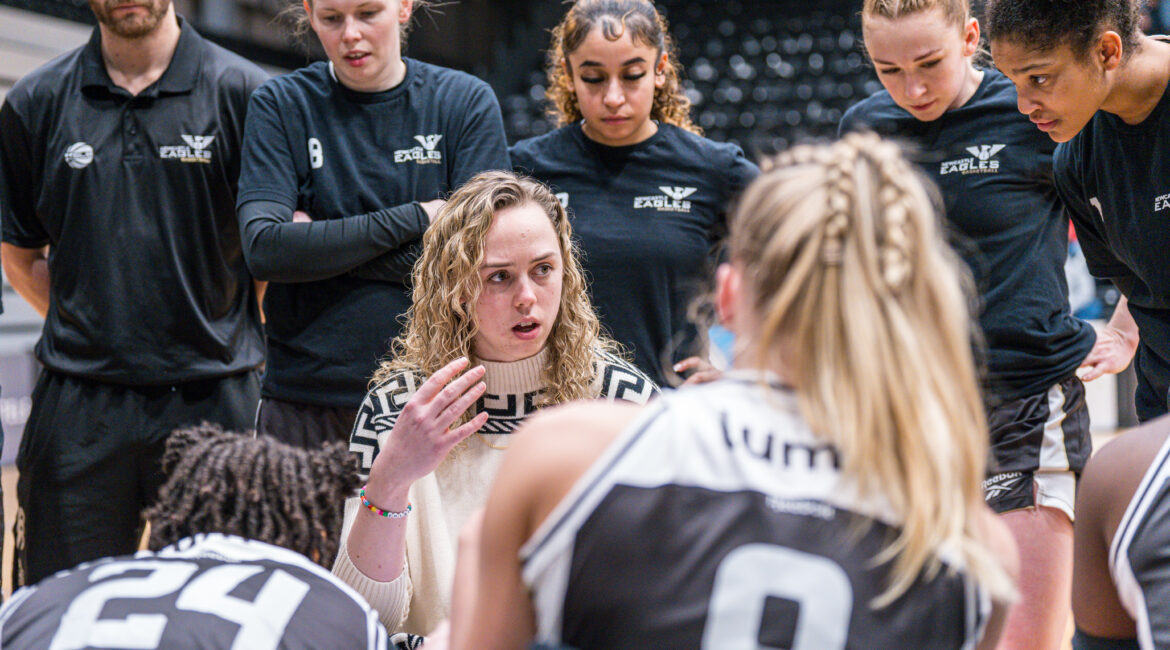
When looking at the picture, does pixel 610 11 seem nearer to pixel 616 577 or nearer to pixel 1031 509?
pixel 1031 509

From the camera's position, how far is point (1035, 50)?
2219 mm

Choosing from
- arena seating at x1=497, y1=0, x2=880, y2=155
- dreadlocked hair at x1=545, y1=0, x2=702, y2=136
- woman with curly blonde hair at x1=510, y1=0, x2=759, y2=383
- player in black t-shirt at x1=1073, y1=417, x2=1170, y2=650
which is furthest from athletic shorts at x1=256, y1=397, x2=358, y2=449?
arena seating at x1=497, y1=0, x2=880, y2=155

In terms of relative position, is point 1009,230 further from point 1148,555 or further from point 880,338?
point 880,338

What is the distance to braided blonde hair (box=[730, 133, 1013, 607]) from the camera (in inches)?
42.4

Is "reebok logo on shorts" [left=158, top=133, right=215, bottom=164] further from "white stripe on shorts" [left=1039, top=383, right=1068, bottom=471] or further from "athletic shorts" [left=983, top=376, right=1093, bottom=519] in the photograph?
"white stripe on shorts" [left=1039, top=383, right=1068, bottom=471]

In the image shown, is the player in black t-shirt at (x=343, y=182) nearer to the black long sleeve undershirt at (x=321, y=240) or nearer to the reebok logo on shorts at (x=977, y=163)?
the black long sleeve undershirt at (x=321, y=240)

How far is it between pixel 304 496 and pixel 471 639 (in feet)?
1.31

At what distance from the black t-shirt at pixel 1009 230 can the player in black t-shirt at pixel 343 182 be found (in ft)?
3.69

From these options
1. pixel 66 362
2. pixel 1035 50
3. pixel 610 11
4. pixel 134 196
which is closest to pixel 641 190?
pixel 610 11

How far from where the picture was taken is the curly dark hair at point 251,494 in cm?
142

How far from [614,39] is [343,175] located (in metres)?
0.79

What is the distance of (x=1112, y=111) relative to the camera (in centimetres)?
230

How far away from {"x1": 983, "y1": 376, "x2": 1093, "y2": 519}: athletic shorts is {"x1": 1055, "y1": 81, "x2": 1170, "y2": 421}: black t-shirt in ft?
0.60

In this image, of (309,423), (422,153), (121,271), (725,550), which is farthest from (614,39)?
(725,550)
